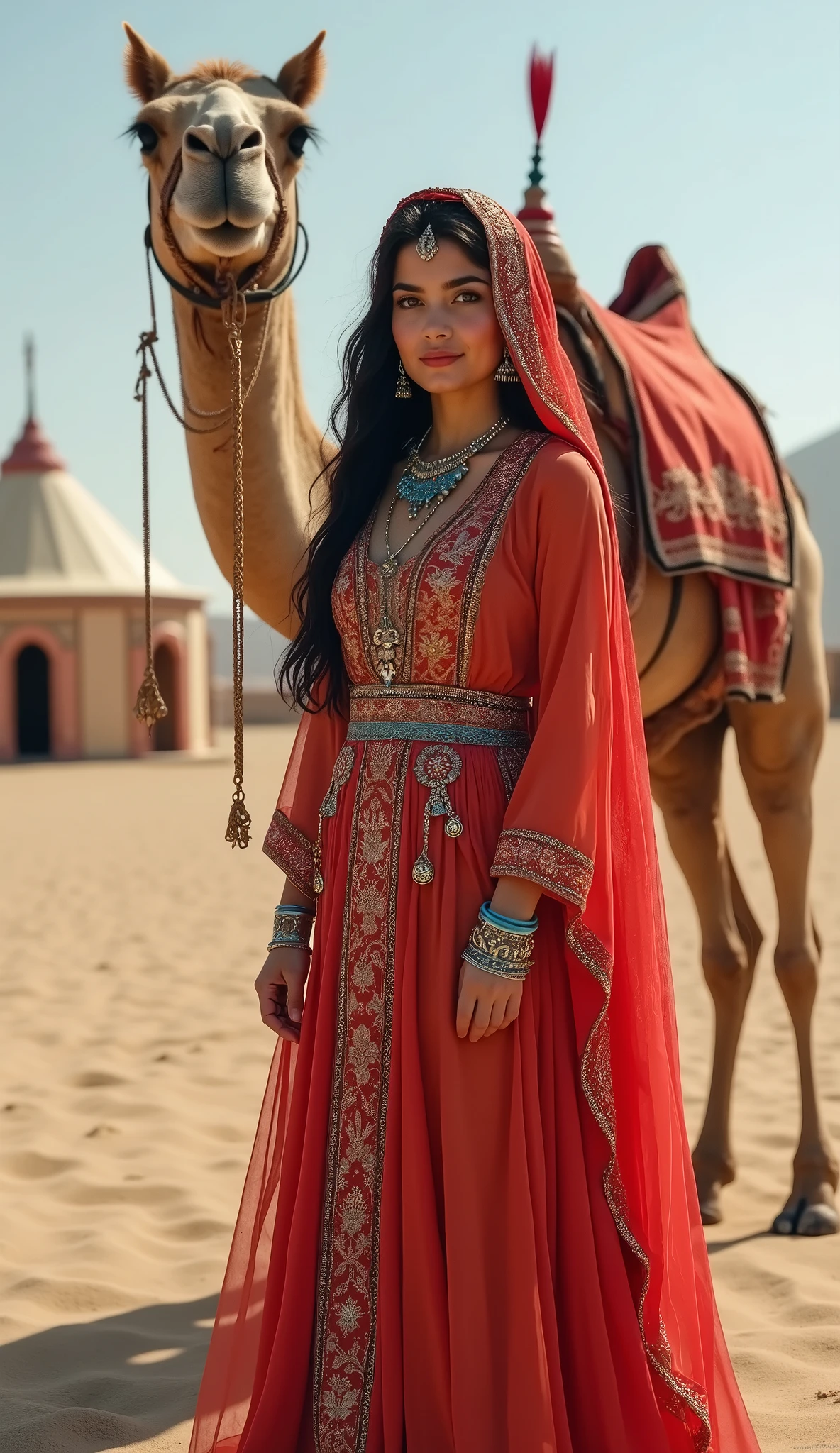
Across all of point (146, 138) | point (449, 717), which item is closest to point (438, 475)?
point (449, 717)

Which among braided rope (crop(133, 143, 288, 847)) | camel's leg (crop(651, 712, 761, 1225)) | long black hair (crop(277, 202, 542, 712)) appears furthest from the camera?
camel's leg (crop(651, 712, 761, 1225))

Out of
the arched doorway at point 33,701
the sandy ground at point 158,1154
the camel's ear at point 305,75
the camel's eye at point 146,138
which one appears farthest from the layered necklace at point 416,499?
the arched doorway at point 33,701

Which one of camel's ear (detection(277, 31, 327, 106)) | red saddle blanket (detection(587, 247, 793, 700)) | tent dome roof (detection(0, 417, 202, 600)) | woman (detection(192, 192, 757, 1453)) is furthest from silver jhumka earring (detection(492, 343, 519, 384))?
tent dome roof (detection(0, 417, 202, 600))

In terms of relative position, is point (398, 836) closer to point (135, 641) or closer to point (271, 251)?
point (271, 251)

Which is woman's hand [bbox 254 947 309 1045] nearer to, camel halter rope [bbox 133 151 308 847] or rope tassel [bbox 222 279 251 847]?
rope tassel [bbox 222 279 251 847]

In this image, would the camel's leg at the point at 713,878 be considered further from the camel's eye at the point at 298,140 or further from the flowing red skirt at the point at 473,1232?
the flowing red skirt at the point at 473,1232

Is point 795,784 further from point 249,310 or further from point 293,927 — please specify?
point 293,927

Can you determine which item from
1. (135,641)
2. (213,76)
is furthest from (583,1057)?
(135,641)

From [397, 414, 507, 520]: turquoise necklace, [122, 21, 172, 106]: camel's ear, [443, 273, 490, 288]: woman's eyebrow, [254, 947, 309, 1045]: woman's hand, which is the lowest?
[254, 947, 309, 1045]: woman's hand

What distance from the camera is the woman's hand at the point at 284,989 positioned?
2.74 m

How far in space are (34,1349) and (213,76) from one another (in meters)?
3.40

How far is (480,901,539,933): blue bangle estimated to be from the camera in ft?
7.77

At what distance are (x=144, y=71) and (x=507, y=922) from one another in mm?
3038

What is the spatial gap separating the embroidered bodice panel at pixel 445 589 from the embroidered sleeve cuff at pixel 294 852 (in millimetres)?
382
